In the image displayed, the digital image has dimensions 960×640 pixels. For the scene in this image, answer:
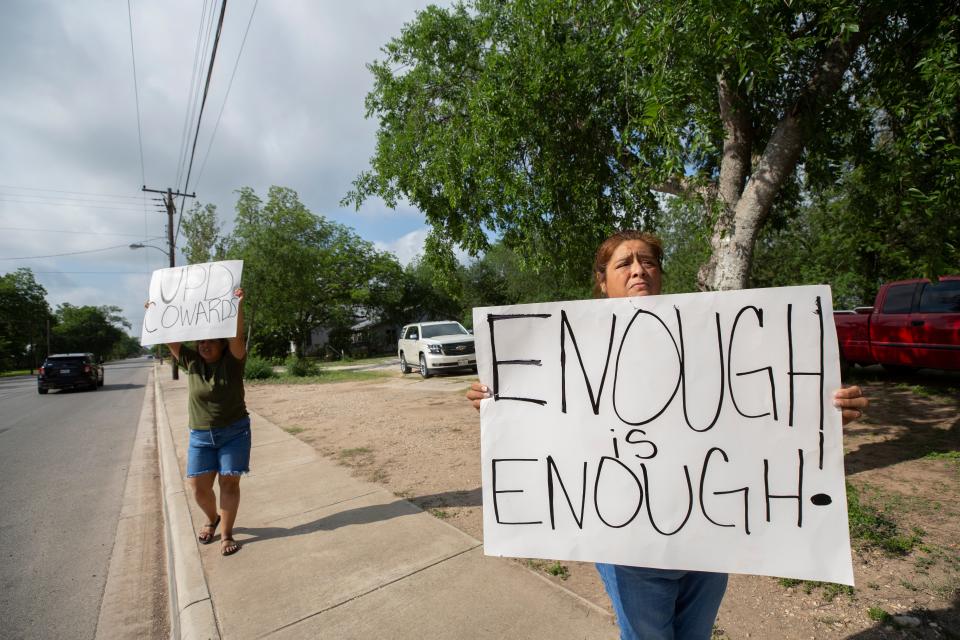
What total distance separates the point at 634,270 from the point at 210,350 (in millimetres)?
2995

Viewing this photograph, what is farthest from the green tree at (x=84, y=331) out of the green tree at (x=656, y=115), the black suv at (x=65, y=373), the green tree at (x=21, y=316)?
the green tree at (x=656, y=115)

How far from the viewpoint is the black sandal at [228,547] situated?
3342 millimetres

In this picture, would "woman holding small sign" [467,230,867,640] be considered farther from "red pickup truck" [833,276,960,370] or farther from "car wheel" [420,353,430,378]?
"car wheel" [420,353,430,378]

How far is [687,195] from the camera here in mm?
4953

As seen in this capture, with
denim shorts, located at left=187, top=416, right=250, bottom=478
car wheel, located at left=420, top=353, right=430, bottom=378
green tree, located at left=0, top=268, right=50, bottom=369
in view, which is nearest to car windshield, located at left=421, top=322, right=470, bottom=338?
car wheel, located at left=420, top=353, right=430, bottom=378

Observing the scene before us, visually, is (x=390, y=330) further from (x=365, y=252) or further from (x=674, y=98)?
(x=674, y=98)

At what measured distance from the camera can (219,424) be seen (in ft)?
11.1

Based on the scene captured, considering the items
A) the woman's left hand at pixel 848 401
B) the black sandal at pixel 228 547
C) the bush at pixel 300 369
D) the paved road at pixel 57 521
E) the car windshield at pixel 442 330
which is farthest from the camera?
the bush at pixel 300 369

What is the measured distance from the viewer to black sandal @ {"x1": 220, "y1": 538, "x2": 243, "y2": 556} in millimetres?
3342

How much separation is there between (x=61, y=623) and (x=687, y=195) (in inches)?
234

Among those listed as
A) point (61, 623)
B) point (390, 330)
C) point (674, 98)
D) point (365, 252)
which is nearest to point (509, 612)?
point (61, 623)

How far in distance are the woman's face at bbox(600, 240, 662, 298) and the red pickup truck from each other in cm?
834

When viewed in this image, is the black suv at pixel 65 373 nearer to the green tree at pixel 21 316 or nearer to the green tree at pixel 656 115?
the green tree at pixel 656 115

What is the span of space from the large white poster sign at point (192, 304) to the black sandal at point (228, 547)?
4.70 feet
